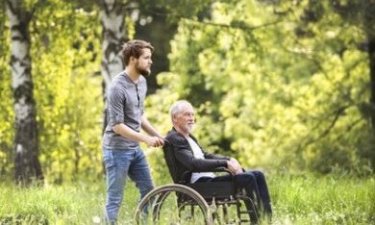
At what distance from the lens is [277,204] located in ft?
31.8

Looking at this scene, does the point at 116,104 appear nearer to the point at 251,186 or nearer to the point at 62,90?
the point at 251,186

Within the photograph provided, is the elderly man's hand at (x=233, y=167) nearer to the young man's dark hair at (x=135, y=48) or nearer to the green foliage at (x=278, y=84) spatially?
the young man's dark hair at (x=135, y=48)

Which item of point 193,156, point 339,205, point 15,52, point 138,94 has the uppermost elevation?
point 15,52

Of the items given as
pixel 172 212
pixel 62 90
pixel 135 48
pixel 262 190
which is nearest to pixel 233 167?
pixel 262 190

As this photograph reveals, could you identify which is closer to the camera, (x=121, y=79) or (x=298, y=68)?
(x=121, y=79)

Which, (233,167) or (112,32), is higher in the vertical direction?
(112,32)

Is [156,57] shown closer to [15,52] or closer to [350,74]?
[350,74]

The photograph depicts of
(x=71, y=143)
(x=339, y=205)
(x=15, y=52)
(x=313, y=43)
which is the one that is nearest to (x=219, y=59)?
(x=313, y=43)

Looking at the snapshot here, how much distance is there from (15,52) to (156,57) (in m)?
22.0

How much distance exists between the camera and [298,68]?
27.0 metres

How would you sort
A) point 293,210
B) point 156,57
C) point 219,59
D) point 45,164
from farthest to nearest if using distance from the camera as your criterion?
1. point 156,57
2. point 219,59
3. point 45,164
4. point 293,210

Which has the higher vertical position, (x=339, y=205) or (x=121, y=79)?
(x=121, y=79)

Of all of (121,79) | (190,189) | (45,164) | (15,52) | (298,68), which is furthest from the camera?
(298,68)

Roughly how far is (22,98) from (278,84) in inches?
603
